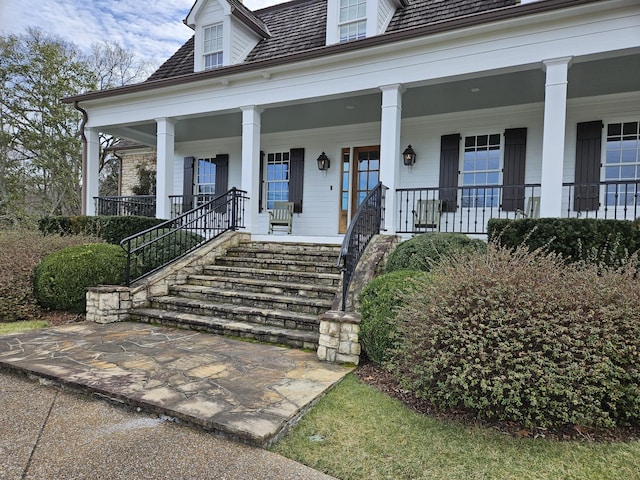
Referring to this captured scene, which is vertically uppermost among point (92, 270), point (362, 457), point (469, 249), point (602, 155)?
point (602, 155)

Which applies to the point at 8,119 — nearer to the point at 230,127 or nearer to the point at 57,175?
the point at 57,175

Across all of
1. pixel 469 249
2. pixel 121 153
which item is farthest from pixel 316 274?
pixel 121 153

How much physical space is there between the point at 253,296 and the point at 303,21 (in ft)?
24.6

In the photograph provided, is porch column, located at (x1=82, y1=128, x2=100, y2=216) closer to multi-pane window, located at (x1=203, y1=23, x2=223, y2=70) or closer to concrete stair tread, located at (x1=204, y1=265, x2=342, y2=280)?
multi-pane window, located at (x1=203, y1=23, x2=223, y2=70)

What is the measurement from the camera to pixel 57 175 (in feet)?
57.7

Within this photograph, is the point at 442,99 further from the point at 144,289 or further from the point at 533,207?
the point at 144,289

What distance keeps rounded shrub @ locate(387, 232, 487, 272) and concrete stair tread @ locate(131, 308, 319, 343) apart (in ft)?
4.96

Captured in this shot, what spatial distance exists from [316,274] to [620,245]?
3970 mm

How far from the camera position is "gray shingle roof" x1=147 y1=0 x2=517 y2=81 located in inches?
293

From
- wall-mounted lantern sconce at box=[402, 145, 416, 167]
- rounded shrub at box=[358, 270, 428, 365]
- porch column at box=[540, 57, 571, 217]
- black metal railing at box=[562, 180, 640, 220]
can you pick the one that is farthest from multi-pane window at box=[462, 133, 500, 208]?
rounded shrub at box=[358, 270, 428, 365]

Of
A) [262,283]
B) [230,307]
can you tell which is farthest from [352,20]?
[230,307]

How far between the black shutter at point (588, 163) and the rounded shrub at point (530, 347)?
194 inches

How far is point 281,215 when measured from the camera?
1015 cm

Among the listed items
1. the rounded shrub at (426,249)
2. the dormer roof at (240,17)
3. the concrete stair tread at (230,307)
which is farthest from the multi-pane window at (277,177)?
the rounded shrub at (426,249)
